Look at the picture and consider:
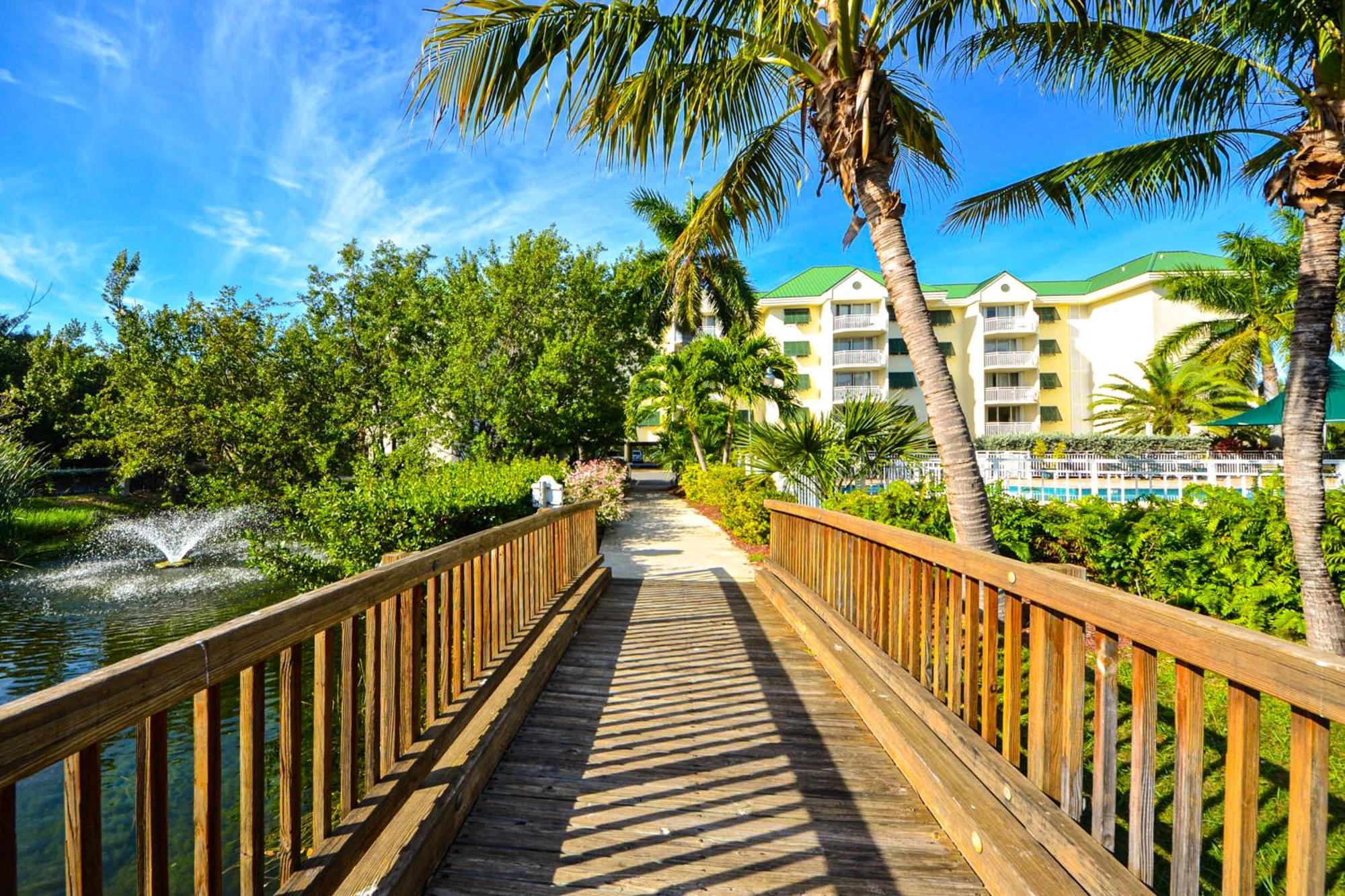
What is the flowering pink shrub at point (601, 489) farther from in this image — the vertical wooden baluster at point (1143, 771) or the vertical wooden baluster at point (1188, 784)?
the vertical wooden baluster at point (1188, 784)

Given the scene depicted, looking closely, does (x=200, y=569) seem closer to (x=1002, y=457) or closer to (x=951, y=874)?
(x=951, y=874)

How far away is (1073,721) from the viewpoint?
1.96 metres

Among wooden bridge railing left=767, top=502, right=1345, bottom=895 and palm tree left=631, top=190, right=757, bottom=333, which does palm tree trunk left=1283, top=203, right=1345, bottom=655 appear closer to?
wooden bridge railing left=767, top=502, right=1345, bottom=895

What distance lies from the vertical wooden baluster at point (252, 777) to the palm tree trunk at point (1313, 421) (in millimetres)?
6430

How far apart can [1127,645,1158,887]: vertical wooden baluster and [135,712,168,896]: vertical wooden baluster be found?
7.48ft

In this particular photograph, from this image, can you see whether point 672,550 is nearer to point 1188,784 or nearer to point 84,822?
point 1188,784

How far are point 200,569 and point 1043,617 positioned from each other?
14.7 metres

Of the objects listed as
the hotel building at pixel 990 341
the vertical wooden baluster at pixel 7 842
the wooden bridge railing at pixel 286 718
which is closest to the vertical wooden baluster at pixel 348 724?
the wooden bridge railing at pixel 286 718

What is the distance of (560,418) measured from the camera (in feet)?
59.7

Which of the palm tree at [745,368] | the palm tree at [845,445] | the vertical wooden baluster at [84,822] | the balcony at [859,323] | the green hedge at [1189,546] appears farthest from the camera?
the balcony at [859,323]

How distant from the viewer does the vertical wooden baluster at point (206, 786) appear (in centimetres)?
134

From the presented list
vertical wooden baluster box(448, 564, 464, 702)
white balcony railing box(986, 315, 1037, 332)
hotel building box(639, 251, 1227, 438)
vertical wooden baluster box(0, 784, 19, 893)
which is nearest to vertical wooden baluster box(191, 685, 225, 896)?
vertical wooden baluster box(0, 784, 19, 893)

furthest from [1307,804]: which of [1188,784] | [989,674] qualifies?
[989,674]

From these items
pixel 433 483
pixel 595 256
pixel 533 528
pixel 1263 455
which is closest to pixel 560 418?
pixel 595 256
